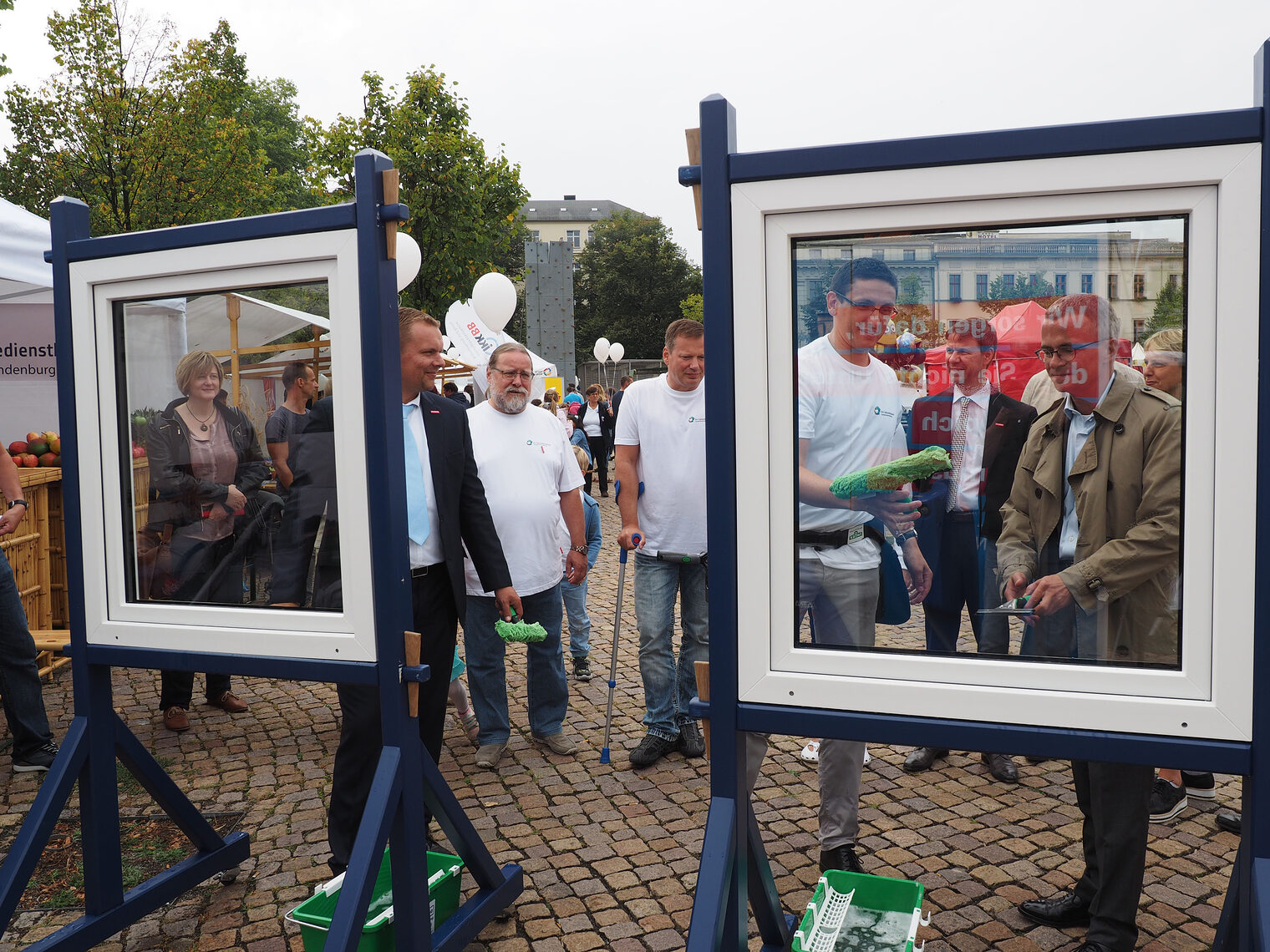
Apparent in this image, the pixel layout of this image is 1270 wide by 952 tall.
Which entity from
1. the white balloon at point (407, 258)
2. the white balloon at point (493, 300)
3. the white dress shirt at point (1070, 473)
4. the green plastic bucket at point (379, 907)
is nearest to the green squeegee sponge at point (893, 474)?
the white dress shirt at point (1070, 473)

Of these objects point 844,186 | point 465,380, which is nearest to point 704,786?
point 844,186

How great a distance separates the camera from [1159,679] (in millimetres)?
1934

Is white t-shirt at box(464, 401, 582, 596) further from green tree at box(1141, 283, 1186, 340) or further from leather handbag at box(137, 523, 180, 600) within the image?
green tree at box(1141, 283, 1186, 340)

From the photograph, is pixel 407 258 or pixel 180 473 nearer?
pixel 180 473

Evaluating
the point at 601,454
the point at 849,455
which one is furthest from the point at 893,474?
the point at 601,454

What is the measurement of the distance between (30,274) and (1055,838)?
6.68m

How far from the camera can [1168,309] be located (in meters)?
1.89

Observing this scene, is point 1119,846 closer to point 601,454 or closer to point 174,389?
point 174,389

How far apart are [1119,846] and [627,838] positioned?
6.28 feet

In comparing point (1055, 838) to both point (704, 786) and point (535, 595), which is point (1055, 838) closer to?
point (704, 786)

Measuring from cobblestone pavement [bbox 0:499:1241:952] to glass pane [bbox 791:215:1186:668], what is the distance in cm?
165

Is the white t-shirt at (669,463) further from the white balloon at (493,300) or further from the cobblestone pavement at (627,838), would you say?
the white balloon at (493,300)

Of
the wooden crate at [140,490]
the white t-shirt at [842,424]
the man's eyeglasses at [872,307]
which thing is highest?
the man's eyeglasses at [872,307]

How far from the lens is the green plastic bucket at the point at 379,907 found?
9.40 feet
